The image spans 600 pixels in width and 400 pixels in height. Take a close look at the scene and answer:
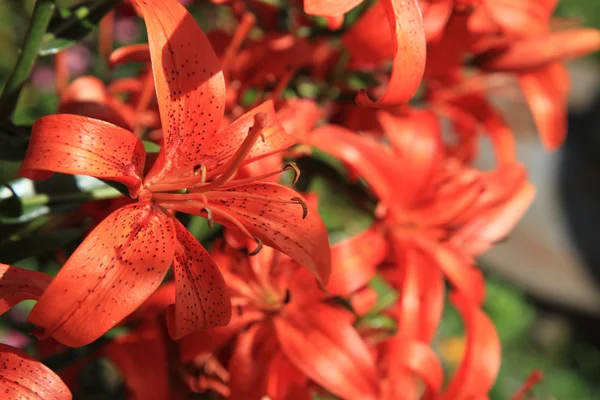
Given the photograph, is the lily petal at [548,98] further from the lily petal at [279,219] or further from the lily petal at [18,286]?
the lily petal at [18,286]

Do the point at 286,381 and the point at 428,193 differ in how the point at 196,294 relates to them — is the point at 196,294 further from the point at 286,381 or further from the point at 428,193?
the point at 428,193

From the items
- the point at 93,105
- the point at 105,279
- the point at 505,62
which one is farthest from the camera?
the point at 505,62

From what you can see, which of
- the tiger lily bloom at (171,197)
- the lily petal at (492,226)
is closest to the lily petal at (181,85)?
the tiger lily bloom at (171,197)

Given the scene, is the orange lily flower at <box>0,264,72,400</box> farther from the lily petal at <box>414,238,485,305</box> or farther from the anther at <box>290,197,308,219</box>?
the lily petal at <box>414,238,485,305</box>

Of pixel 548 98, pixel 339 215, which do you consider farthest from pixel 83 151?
pixel 548 98

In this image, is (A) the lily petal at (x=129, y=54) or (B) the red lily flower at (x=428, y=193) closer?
(A) the lily petal at (x=129, y=54)
